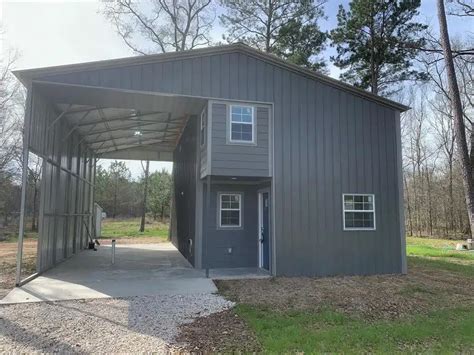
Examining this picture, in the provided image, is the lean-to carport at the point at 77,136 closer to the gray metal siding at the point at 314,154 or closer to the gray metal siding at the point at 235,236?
the gray metal siding at the point at 314,154

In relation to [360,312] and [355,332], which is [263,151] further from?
[355,332]

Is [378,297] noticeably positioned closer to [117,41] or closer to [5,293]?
[5,293]

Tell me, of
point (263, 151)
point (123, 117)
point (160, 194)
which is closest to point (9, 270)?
point (123, 117)

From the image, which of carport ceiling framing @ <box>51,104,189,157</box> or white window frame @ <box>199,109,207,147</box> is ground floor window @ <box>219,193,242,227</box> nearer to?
white window frame @ <box>199,109,207,147</box>

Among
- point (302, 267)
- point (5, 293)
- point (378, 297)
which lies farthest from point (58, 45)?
point (378, 297)

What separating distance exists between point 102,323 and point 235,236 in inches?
200

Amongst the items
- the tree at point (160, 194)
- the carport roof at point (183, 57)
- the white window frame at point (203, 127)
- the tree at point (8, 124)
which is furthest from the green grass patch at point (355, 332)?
the tree at point (160, 194)

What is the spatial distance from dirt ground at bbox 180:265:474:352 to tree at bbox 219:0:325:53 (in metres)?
13.7

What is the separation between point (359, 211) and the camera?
9398 millimetres

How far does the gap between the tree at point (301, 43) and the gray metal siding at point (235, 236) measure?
10431mm

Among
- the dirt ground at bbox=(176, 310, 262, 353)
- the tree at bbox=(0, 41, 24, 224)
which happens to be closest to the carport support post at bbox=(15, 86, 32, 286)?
the dirt ground at bbox=(176, 310, 262, 353)

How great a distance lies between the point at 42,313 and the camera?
5672 mm

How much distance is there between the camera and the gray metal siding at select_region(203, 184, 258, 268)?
384 inches

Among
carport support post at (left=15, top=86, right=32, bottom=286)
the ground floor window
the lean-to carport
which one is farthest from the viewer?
the ground floor window
